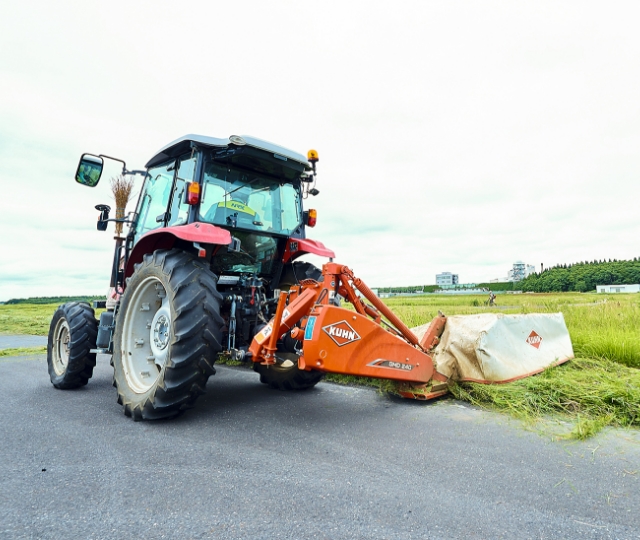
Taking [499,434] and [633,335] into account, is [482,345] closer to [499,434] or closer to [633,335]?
[499,434]

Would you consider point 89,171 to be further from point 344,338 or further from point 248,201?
point 344,338

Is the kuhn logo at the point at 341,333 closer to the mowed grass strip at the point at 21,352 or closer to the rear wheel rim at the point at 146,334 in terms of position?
the rear wheel rim at the point at 146,334

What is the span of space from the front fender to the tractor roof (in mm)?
766

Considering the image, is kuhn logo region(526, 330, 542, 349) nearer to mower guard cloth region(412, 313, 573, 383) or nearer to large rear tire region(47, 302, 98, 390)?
mower guard cloth region(412, 313, 573, 383)

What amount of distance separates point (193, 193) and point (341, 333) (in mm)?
1855

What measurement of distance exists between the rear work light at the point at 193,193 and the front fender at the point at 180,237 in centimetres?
26

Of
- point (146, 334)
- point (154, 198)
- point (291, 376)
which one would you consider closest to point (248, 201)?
point (154, 198)

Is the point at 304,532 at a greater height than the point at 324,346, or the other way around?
the point at 324,346

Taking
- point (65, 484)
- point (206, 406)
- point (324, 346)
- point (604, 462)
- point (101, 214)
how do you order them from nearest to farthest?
point (65, 484)
point (604, 462)
point (324, 346)
point (206, 406)
point (101, 214)

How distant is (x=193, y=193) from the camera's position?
366cm

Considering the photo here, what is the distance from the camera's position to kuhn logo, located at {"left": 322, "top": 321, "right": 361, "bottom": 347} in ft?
9.43

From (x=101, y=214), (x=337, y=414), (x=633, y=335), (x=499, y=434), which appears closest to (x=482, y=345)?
(x=499, y=434)

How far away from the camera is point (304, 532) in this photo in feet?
5.38

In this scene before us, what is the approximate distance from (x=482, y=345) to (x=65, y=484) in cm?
319
